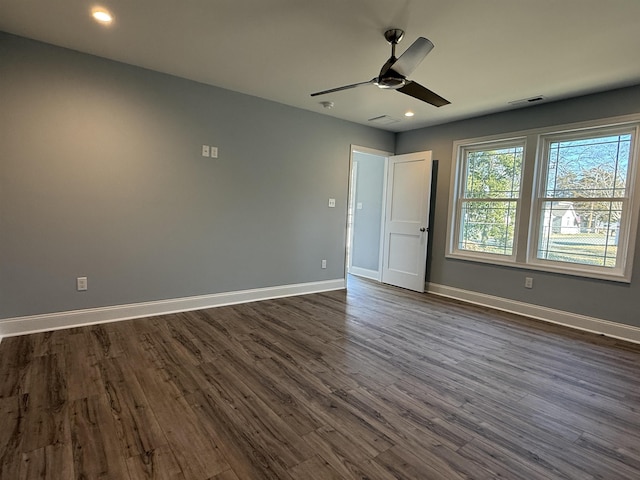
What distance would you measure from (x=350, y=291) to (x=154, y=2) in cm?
392

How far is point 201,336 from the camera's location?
9.77ft

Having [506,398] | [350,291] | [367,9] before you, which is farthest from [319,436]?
[350,291]

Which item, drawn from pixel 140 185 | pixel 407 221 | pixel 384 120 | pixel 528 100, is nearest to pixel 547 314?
pixel 407 221

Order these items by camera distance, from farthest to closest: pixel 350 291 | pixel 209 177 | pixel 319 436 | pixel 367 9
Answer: pixel 350 291, pixel 209 177, pixel 367 9, pixel 319 436

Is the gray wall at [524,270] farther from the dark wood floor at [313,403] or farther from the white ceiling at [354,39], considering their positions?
the dark wood floor at [313,403]

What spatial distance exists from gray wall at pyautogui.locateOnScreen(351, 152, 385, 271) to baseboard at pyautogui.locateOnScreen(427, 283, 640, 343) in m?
1.36

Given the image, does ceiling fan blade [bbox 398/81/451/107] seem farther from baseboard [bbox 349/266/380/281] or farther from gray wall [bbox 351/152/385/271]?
baseboard [bbox 349/266/380/281]

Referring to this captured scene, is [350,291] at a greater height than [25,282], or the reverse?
[25,282]

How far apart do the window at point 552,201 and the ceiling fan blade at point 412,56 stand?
257cm

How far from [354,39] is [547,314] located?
364 cm

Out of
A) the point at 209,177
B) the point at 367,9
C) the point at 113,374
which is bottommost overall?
the point at 113,374

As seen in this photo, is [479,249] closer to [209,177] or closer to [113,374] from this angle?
[209,177]

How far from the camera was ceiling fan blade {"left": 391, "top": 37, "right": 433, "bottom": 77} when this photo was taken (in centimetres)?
202

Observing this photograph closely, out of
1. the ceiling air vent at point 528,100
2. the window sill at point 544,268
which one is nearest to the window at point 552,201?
the window sill at point 544,268
